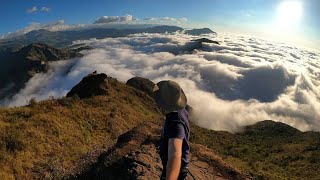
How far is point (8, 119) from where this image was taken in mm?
21172

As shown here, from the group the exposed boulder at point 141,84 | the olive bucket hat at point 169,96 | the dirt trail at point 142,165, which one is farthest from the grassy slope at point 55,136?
the exposed boulder at point 141,84

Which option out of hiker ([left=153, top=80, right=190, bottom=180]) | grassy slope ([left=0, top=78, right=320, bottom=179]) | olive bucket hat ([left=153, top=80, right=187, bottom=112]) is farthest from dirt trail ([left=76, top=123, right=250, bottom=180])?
olive bucket hat ([left=153, top=80, right=187, bottom=112])

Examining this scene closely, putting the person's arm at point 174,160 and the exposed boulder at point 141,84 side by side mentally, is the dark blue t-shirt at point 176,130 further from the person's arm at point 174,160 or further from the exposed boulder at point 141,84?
the exposed boulder at point 141,84

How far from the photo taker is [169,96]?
4.53 meters

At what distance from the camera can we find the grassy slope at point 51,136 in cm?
1602

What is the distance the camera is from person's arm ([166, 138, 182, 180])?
163 inches

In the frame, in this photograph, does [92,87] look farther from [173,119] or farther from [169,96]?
[169,96]

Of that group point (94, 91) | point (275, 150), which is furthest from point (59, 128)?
point (275, 150)

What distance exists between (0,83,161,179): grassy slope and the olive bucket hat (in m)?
9.58

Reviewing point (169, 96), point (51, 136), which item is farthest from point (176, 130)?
point (51, 136)

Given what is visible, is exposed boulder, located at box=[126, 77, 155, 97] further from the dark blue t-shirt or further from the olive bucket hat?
the olive bucket hat

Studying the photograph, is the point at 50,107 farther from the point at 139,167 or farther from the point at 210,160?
the point at 139,167

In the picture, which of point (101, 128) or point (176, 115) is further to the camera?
point (101, 128)

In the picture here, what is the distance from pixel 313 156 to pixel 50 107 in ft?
124
